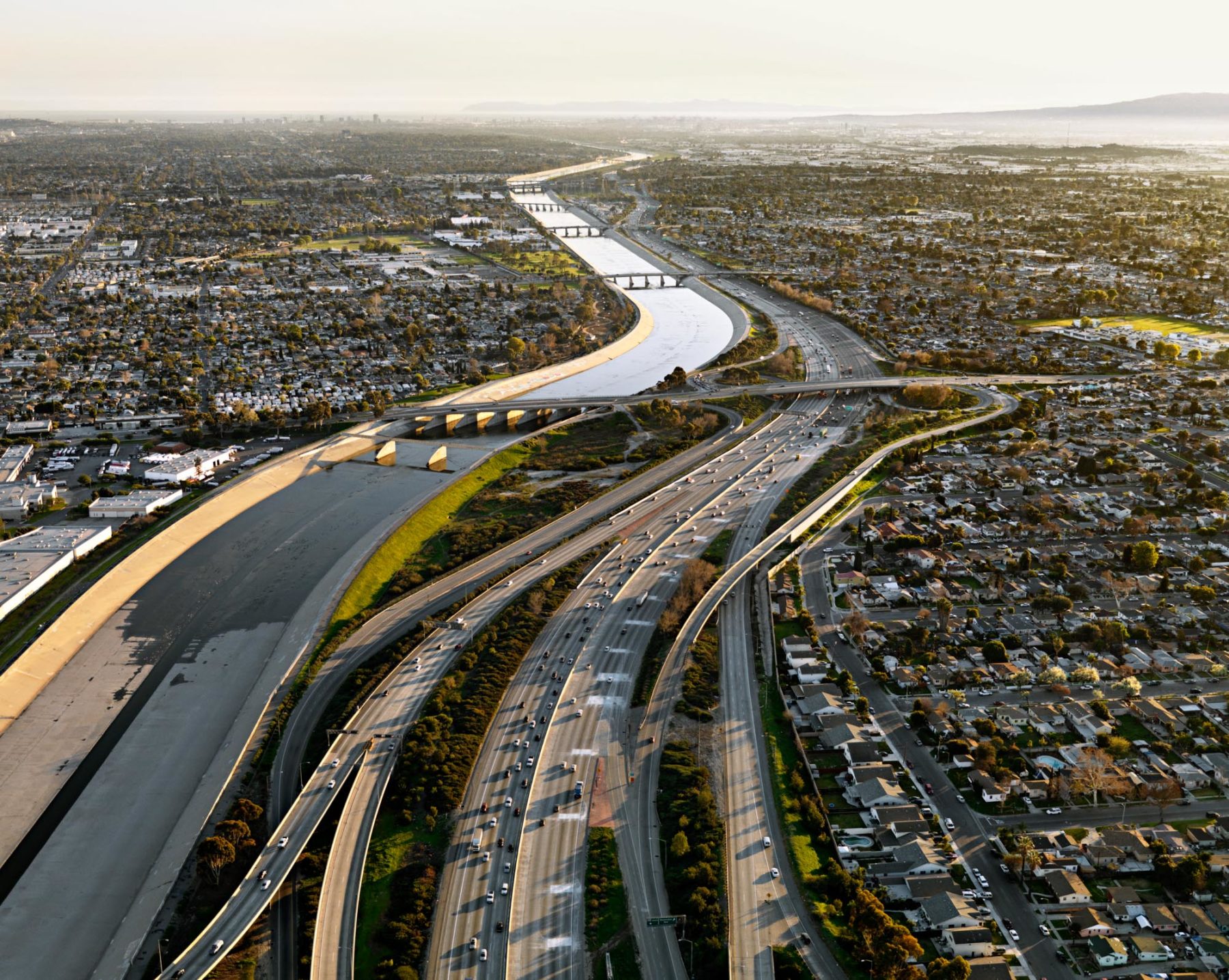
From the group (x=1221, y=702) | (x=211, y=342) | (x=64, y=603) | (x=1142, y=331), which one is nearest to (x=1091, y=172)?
(x=1142, y=331)

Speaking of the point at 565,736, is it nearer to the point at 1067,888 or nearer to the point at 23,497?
the point at 1067,888

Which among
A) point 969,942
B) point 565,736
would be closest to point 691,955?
point 969,942

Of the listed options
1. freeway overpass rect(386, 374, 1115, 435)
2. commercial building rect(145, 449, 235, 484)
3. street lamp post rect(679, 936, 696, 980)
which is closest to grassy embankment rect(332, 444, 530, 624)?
freeway overpass rect(386, 374, 1115, 435)

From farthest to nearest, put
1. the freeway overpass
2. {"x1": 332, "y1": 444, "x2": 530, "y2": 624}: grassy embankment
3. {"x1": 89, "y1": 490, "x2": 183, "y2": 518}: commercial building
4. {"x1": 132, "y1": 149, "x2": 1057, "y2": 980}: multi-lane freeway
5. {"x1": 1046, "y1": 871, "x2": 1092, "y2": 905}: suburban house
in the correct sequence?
1. the freeway overpass
2. {"x1": 89, "y1": 490, "x2": 183, "y2": 518}: commercial building
3. {"x1": 332, "y1": 444, "x2": 530, "y2": 624}: grassy embankment
4. {"x1": 1046, "y1": 871, "x2": 1092, "y2": 905}: suburban house
5. {"x1": 132, "y1": 149, "x2": 1057, "y2": 980}: multi-lane freeway

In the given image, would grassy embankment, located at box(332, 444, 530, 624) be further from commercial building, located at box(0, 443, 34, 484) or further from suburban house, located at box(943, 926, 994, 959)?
suburban house, located at box(943, 926, 994, 959)

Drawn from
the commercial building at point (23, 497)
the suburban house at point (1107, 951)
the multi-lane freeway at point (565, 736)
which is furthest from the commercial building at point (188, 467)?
the suburban house at point (1107, 951)
